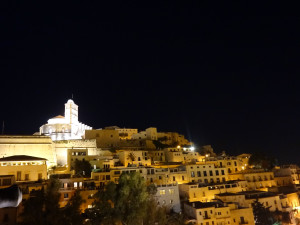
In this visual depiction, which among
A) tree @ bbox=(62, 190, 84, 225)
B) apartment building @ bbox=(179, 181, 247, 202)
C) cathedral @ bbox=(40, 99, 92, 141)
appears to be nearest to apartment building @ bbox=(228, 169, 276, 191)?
apartment building @ bbox=(179, 181, 247, 202)

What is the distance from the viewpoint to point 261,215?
35.2 m

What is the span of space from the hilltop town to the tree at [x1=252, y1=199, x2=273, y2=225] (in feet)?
0.96

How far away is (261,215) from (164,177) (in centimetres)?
1422

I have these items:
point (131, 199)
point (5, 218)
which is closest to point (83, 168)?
point (131, 199)

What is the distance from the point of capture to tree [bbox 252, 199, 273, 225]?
35.1m

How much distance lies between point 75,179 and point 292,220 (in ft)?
104

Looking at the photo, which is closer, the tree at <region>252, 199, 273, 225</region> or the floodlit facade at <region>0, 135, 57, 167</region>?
the tree at <region>252, 199, 273, 225</region>

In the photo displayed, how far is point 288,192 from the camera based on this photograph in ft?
146

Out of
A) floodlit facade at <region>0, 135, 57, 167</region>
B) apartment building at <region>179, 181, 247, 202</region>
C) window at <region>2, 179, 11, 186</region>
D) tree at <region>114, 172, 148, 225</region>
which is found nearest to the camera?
tree at <region>114, 172, 148, 225</region>

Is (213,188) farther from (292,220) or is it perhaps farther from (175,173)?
(292,220)

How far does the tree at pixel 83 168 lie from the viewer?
40.8 metres

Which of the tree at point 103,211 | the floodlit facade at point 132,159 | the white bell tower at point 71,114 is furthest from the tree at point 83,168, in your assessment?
the white bell tower at point 71,114

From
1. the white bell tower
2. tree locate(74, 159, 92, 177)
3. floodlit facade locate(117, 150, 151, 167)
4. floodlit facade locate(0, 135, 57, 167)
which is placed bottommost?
tree locate(74, 159, 92, 177)

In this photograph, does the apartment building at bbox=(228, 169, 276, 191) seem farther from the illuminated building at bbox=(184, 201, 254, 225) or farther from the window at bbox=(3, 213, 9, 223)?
the window at bbox=(3, 213, 9, 223)
